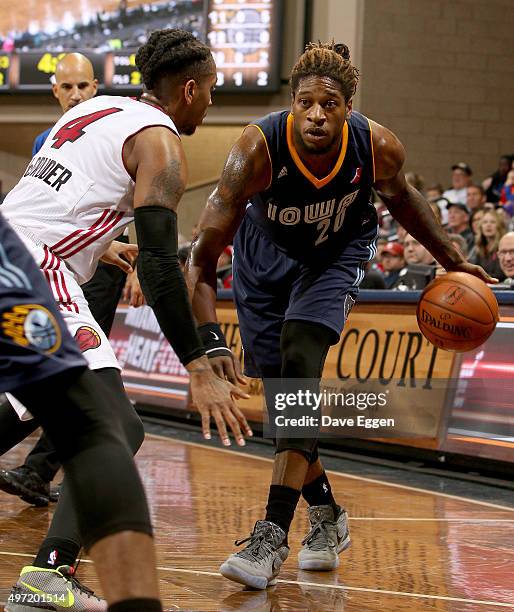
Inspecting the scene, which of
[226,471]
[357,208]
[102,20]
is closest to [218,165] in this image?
[102,20]

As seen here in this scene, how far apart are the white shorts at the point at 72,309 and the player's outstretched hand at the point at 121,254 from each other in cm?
83

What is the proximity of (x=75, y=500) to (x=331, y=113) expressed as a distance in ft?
7.95

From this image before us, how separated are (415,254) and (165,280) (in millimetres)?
7357

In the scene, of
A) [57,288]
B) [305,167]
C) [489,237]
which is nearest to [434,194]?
[489,237]

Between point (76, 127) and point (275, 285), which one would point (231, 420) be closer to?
point (76, 127)

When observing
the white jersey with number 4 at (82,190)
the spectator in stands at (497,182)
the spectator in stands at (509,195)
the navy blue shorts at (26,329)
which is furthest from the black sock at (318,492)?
the spectator in stands at (497,182)

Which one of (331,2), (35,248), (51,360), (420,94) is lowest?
(420,94)

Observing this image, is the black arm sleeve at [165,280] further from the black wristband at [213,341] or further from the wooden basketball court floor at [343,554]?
the wooden basketball court floor at [343,554]

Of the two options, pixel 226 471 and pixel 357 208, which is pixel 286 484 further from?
pixel 226 471

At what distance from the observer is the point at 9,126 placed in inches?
761

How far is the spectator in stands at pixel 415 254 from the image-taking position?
33.7 ft

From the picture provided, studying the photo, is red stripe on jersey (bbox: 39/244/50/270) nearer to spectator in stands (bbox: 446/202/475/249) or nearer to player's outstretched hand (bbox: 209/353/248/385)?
player's outstretched hand (bbox: 209/353/248/385)

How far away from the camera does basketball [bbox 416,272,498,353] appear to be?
17.0 ft

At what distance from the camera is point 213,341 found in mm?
3895
